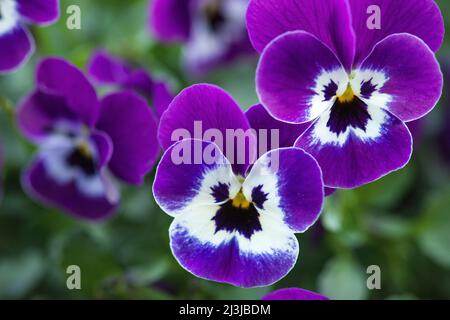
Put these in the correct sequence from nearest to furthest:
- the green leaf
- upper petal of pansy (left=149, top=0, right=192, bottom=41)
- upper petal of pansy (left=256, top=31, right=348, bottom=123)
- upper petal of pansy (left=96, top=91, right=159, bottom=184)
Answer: upper petal of pansy (left=256, top=31, right=348, bottom=123) → upper petal of pansy (left=96, top=91, right=159, bottom=184) → the green leaf → upper petal of pansy (left=149, top=0, right=192, bottom=41)

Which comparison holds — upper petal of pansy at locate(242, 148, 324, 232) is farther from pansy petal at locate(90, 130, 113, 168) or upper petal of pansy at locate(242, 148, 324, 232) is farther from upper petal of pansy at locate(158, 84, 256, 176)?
pansy petal at locate(90, 130, 113, 168)

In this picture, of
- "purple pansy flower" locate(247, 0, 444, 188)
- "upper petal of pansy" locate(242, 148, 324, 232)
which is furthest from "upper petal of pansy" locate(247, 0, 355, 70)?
"upper petal of pansy" locate(242, 148, 324, 232)

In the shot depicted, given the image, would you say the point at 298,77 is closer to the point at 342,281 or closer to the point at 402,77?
the point at 402,77

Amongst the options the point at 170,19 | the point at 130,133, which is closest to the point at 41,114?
the point at 130,133

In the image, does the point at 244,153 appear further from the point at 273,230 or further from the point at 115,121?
the point at 115,121

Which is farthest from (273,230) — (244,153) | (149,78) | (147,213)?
(147,213)

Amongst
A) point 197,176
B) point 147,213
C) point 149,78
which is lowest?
point 197,176

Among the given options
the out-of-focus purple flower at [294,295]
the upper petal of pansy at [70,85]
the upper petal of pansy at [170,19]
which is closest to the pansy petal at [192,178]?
the out-of-focus purple flower at [294,295]

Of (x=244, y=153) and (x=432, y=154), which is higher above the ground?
(x=432, y=154)
